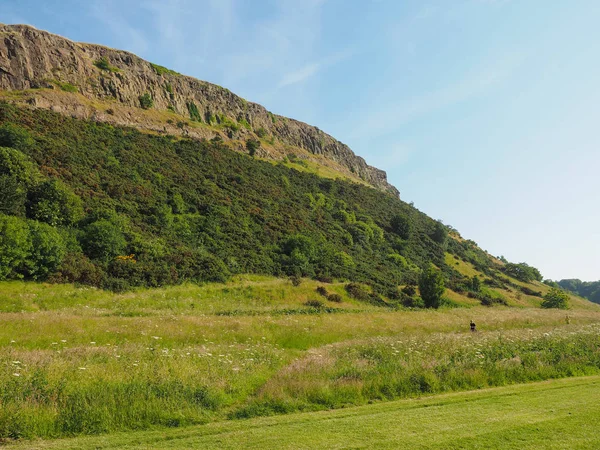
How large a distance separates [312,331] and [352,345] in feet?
16.1

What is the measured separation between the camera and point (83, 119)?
6412 centimetres

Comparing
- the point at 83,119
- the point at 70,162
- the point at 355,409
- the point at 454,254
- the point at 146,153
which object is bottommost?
the point at 355,409

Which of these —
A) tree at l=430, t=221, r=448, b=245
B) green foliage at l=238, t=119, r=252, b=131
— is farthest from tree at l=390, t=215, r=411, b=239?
green foliage at l=238, t=119, r=252, b=131

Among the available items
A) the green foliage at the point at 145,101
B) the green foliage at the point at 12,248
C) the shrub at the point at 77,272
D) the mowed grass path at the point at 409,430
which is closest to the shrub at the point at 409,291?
the shrub at the point at 77,272

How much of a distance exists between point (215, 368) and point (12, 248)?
23943 mm

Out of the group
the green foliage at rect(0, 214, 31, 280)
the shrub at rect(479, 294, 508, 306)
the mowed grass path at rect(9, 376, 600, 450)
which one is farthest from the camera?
the shrub at rect(479, 294, 508, 306)

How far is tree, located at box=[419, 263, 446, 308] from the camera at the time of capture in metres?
46.3

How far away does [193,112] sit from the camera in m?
93.1

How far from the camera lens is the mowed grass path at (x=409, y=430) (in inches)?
241

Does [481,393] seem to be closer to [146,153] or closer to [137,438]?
[137,438]

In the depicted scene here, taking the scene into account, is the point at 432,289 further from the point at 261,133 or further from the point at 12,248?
the point at 261,133

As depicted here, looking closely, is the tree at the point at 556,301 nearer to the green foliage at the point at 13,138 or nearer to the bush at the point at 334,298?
the bush at the point at 334,298

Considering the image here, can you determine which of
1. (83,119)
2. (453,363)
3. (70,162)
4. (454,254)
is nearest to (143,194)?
(70,162)

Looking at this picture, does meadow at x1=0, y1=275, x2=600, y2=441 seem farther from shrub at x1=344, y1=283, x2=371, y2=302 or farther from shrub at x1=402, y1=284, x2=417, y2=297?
shrub at x1=402, y1=284, x2=417, y2=297
